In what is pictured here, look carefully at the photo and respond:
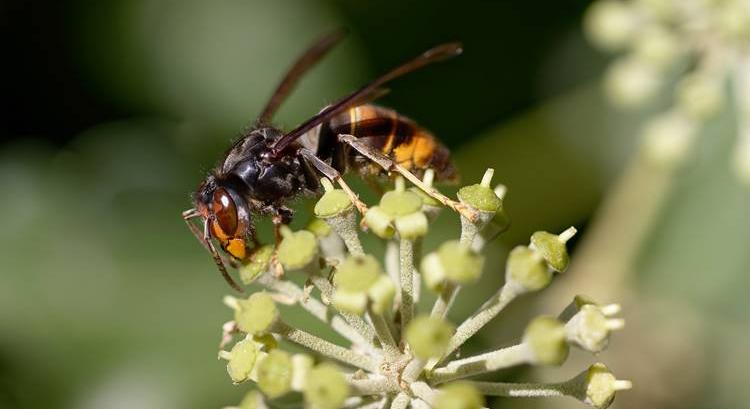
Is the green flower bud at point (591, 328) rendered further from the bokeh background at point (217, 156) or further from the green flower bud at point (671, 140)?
the green flower bud at point (671, 140)

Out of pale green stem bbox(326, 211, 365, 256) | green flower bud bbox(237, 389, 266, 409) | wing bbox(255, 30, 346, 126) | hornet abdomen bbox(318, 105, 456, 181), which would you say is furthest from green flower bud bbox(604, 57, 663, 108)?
green flower bud bbox(237, 389, 266, 409)

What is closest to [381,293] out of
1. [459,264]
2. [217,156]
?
[459,264]

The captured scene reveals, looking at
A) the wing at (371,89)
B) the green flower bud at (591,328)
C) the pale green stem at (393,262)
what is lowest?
the green flower bud at (591,328)

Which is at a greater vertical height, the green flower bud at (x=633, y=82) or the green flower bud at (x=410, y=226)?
the green flower bud at (x=410, y=226)

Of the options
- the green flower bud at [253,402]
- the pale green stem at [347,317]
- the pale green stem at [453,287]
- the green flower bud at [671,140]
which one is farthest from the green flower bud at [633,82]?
the green flower bud at [253,402]

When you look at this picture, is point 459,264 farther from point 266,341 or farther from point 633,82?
point 633,82

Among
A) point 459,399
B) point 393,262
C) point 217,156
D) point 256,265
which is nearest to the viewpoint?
point 459,399

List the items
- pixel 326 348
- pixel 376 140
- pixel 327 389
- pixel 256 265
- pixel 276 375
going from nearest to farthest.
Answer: pixel 327 389 < pixel 276 375 < pixel 326 348 < pixel 256 265 < pixel 376 140
